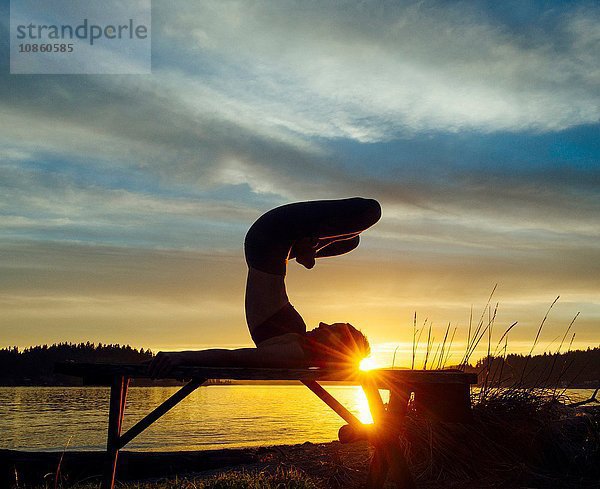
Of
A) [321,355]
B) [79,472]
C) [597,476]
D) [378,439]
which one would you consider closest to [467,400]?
[378,439]

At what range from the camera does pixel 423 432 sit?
6.85 m

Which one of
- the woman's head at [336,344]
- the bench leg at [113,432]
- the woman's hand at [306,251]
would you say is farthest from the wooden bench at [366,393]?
the woman's hand at [306,251]

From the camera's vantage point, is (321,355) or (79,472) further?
(79,472)

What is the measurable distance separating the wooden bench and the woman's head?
126 millimetres

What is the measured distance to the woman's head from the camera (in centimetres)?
448

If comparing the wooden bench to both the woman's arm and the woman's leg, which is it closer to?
the woman's arm

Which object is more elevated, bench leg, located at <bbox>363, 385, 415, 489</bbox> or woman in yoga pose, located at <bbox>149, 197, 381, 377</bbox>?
woman in yoga pose, located at <bbox>149, 197, 381, 377</bbox>

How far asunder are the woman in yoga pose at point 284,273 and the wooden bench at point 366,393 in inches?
6.9


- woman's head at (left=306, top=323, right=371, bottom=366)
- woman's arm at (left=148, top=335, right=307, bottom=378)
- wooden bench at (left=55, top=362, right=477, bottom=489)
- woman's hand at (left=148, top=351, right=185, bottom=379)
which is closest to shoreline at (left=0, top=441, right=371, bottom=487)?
wooden bench at (left=55, top=362, right=477, bottom=489)

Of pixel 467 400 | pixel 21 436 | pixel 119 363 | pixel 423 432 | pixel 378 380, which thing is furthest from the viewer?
pixel 21 436

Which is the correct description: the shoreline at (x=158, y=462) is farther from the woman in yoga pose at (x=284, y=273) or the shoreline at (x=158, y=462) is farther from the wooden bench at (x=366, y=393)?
the woman in yoga pose at (x=284, y=273)

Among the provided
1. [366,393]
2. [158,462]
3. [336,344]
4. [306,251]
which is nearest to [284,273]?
[306,251]

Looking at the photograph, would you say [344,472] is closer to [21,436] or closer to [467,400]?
[467,400]

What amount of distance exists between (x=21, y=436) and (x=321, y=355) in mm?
21805
